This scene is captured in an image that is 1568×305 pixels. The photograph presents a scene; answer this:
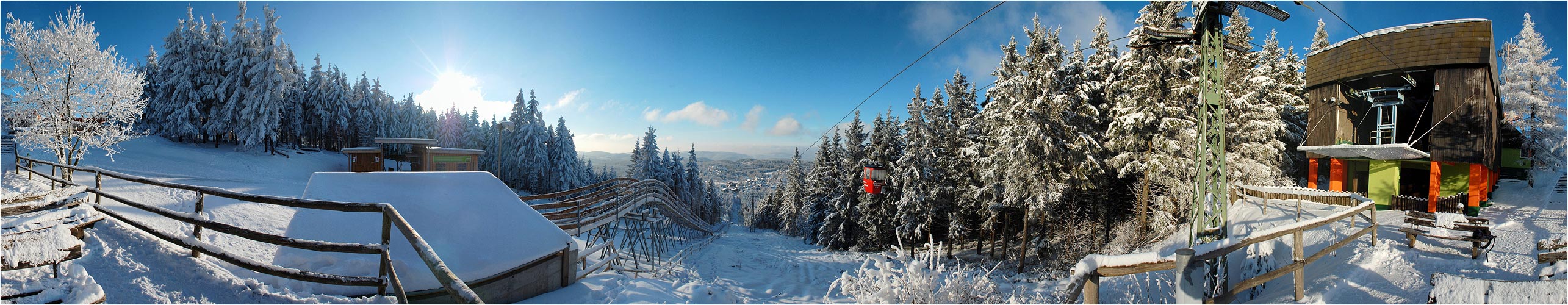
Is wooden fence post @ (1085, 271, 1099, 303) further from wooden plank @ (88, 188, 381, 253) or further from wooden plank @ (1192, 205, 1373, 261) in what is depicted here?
wooden plank @ (88, 188, 381, 253)

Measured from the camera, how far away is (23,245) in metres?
3.43

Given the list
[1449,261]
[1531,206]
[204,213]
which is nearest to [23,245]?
[204,213]

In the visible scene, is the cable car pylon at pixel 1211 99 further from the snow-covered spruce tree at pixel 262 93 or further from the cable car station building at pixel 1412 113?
the snow-covered spruce tree at pixel 262 93

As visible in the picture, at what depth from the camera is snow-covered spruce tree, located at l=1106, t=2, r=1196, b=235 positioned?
50.4ft

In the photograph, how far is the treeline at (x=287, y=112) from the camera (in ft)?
98.7

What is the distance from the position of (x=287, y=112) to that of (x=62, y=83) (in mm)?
24877

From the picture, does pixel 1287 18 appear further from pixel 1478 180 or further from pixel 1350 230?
pixel 1478 180

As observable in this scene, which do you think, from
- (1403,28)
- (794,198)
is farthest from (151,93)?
(1403,28)

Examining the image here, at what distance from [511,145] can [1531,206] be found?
56861 mm

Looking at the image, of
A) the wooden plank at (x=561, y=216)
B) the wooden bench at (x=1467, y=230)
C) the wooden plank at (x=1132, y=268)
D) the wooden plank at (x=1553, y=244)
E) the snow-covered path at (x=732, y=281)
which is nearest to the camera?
the wooden plank at (x=1132, y=268)

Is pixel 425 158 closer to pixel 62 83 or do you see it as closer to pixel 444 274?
pixel 62 83

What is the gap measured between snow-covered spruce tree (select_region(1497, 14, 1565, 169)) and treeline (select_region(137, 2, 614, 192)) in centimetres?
4532

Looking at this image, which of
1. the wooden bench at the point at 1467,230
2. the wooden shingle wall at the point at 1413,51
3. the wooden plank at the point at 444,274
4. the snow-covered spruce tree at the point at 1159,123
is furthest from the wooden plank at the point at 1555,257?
the wooden shingle wall at the point at 1413,51

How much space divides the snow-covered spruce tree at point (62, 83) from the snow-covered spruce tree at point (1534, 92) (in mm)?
52105
